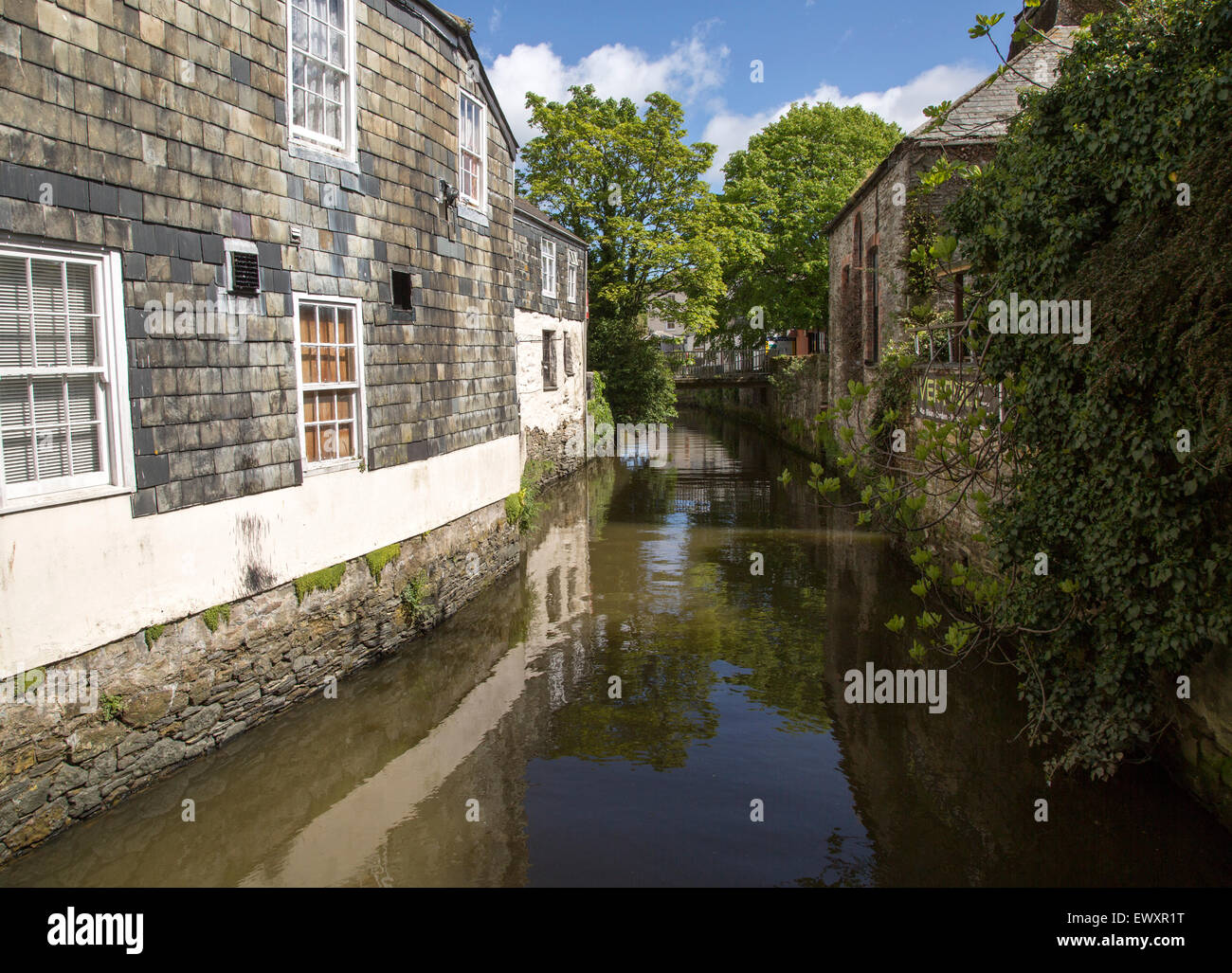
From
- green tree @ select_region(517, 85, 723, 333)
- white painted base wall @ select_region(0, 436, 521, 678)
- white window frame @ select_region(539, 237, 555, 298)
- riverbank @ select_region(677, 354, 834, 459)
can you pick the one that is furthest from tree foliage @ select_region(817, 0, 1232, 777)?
green tree @ select_region(517, 85, 723, 333)

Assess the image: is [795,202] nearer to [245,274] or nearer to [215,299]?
[245,274]

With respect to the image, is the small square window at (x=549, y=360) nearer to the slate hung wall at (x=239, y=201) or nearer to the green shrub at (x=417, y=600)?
the slate hung wall at (x=239, y=201)

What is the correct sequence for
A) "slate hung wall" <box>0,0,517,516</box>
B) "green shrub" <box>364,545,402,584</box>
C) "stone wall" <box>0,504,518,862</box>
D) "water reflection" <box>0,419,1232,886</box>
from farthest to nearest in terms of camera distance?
"green shrub" <box>364,545,402,584</box>, "slate hung wall" <box>0,0,517,516</box>, "water reflection" <box>0,419,1232,886</box>, "stone wall" <box>0,504,518,862</box>

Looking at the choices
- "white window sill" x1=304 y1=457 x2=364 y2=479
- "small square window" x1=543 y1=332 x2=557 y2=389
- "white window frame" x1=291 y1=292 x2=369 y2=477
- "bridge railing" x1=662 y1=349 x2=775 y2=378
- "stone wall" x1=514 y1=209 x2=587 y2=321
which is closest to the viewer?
"white window frame" x1=291 y1=292 x2=369 y2=477

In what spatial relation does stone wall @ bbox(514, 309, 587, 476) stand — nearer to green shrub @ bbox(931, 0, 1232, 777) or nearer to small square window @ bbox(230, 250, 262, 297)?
small square window @ bbox(230, 250, 262, 297)

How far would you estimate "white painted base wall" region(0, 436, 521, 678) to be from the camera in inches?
226

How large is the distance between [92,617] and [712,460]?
24316 millimetres

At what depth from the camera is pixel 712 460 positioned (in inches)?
1160

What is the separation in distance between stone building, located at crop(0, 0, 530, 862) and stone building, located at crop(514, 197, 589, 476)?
9753 millimetres

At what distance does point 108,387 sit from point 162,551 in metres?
1.29

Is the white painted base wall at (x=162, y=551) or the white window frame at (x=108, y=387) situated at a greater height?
the white window frame at (x=108, y=387)

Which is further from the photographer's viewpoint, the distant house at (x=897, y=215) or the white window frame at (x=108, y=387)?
the distant house at (x=897, y=215)

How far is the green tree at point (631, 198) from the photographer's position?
30.5 meters

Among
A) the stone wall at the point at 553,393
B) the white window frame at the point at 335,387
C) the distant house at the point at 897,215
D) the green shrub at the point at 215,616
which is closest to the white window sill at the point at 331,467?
the white window frame at the point at 335,387
